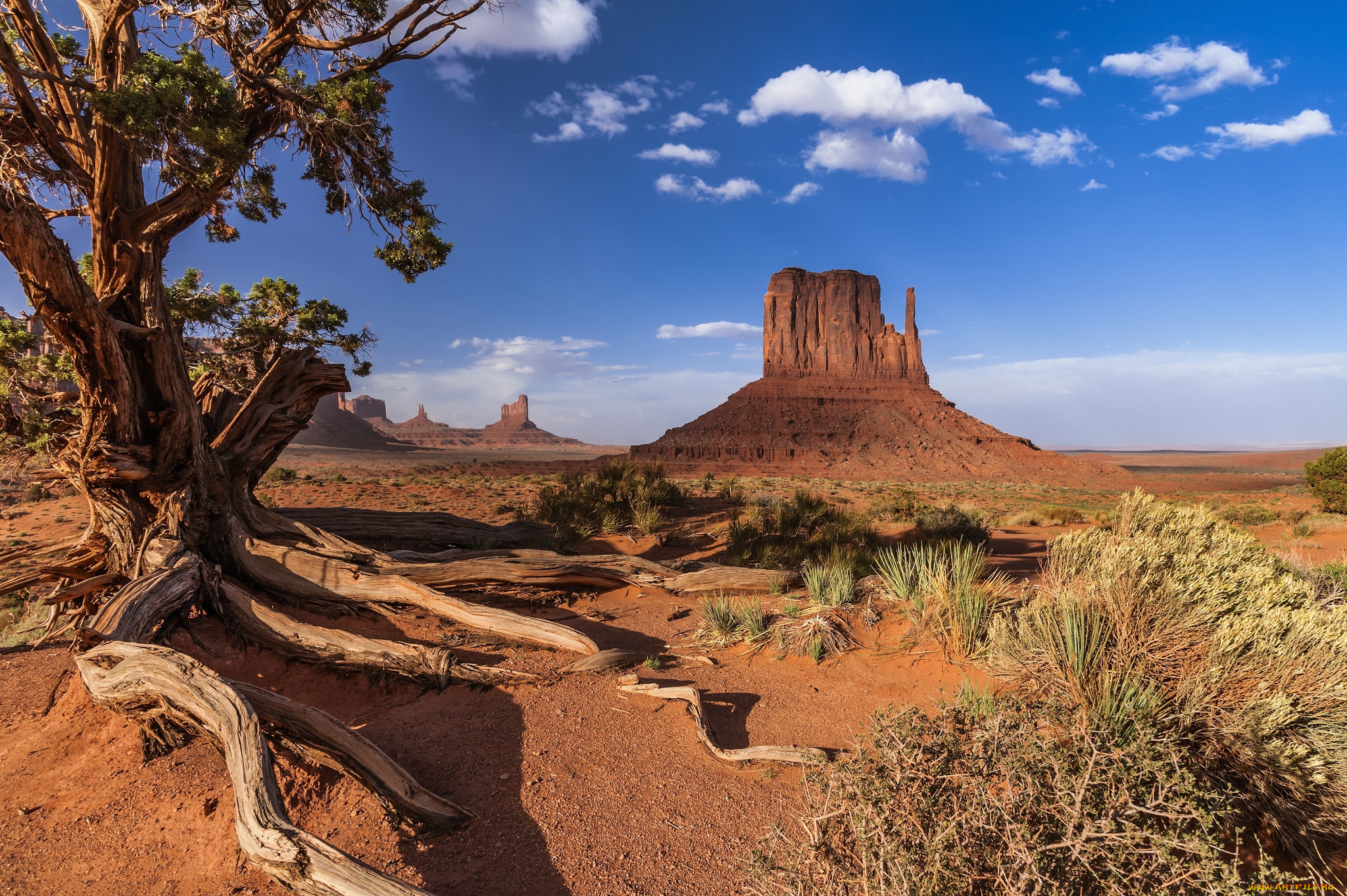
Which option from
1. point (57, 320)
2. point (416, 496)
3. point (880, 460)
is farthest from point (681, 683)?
point (880, 460)

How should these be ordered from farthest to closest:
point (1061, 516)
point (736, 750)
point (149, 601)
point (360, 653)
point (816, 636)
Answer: point (1061, 516) → point (816, 636) → point (360, 653) → point (149, 601) → point (736, 750)

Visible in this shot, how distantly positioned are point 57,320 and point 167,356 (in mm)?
1232

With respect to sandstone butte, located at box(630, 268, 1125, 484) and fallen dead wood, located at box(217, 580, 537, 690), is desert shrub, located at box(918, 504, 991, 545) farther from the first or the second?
sandstone butte, located at box(630, 268, 1125, 484)

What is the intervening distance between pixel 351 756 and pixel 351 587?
3.74 meters

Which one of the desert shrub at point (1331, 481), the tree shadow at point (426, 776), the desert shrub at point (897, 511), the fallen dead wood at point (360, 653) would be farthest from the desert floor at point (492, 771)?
the desert shrub at point (1331, 481)

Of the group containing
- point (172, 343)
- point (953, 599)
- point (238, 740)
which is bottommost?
point (238, 740)

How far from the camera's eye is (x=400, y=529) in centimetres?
966

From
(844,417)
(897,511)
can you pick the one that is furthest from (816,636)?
(844,417)

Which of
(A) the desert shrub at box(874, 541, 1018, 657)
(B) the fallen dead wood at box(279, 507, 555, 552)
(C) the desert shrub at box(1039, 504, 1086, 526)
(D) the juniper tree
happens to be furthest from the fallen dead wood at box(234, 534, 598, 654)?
(C) the desert shrub at box(1039, 504, 1086, 526)

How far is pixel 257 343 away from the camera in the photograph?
9289 millimetres

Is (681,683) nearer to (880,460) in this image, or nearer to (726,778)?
(726,778)

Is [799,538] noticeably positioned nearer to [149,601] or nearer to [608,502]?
[608,502]

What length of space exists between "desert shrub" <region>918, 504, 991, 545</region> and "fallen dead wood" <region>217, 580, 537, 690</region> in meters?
10.0

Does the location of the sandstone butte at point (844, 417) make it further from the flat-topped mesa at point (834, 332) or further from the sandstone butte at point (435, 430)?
the sandstone butte at point (435, 430)
